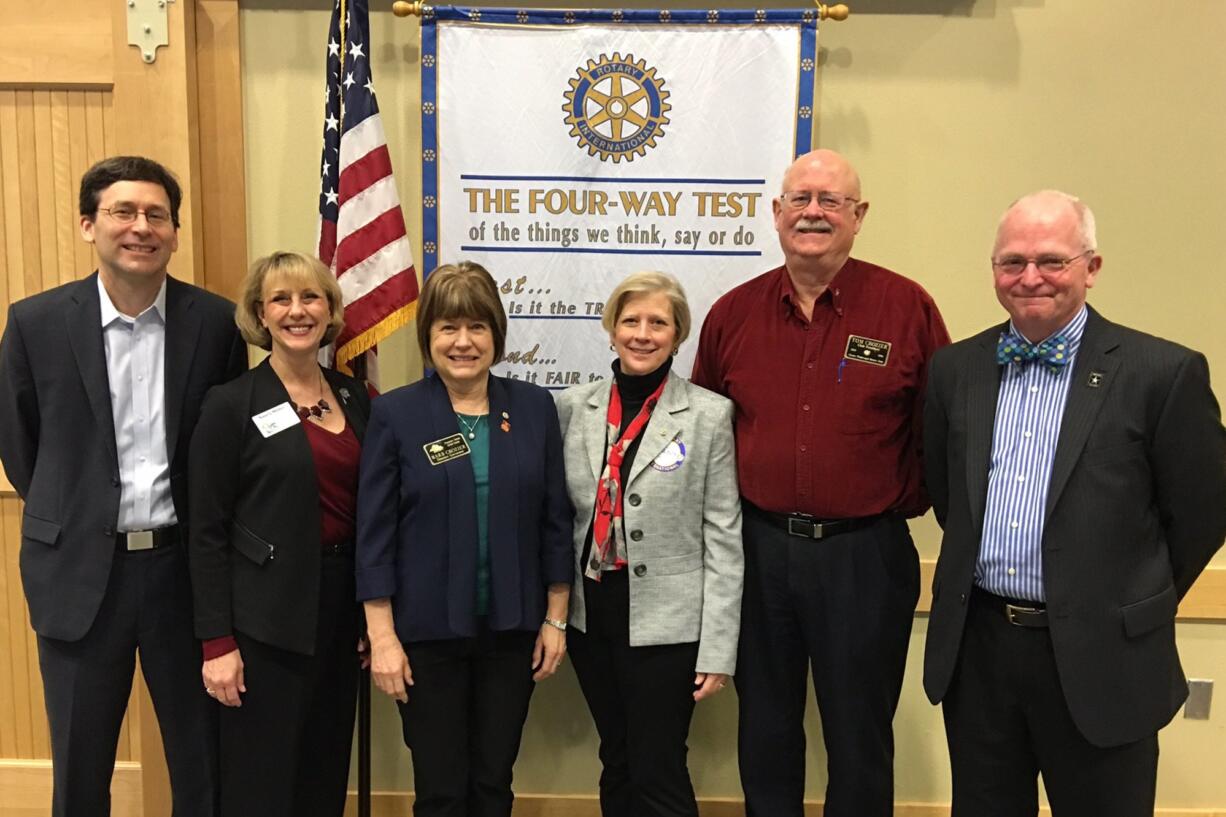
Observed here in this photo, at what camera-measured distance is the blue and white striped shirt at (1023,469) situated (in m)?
1.66

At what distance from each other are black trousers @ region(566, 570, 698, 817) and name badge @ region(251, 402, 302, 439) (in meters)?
0.76

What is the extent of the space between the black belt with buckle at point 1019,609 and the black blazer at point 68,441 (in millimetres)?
1765

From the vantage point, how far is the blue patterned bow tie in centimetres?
165

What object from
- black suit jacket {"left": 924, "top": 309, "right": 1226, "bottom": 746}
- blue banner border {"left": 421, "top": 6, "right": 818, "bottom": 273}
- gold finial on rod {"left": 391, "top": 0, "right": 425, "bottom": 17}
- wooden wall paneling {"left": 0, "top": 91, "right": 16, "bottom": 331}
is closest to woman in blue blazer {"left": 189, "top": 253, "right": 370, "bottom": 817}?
blue banner border {"left": 421, "top": 6, "right": 818, "bottom": 273}

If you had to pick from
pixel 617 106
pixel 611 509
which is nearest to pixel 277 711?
pixel 611 509

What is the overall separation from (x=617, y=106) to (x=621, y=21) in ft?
0.76

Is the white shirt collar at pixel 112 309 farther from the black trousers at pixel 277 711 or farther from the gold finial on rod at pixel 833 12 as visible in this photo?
the gold finial on rod at pixel 833 12

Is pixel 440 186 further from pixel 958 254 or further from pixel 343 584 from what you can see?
pixel 958 254

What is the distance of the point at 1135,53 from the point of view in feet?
8.20

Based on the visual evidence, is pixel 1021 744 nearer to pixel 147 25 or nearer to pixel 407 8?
pixel 407 8

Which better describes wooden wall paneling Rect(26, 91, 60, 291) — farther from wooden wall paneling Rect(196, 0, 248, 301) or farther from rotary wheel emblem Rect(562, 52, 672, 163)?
rotary wheel emblem Rect(562, 52, 672, 163)

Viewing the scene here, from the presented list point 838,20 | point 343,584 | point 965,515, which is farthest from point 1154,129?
point 343,584

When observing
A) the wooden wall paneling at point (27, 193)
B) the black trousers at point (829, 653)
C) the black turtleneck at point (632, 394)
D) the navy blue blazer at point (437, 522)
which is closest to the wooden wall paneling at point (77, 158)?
the wooden wall paneling at point (27, 193)

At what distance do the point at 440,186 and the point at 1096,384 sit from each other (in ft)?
5.80
